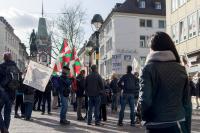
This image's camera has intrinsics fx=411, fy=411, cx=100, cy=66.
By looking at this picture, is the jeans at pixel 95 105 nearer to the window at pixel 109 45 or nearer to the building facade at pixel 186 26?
the building facade at pixel 186 26

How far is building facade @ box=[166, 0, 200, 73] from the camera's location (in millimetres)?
31375

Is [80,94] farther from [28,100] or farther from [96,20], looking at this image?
[96,20]

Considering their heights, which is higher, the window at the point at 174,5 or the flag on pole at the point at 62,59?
the window at the point at 174,5

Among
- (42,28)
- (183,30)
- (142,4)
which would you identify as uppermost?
(142,4)

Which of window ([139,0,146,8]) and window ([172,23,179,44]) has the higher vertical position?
window ([139,0,146,8])

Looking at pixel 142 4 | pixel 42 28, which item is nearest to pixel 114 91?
pixel 42 28

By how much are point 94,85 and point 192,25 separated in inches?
846

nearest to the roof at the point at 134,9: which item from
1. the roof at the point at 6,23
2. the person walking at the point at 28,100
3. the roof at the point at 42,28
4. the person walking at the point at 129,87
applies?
the roof at the point at 42,28

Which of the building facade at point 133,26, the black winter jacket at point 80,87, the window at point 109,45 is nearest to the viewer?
the black winter jacket at point 80,87

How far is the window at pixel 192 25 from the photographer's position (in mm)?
31658

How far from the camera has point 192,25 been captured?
32438 millimetres

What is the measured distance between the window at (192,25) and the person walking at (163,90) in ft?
92.3

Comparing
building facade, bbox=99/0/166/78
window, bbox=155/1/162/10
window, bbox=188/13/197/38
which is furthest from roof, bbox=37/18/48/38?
window, bbox=188/13/197/38

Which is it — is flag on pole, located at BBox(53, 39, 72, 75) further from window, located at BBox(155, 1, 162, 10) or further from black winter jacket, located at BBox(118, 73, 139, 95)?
window, located at BBox(155, 1, 162, 10)
